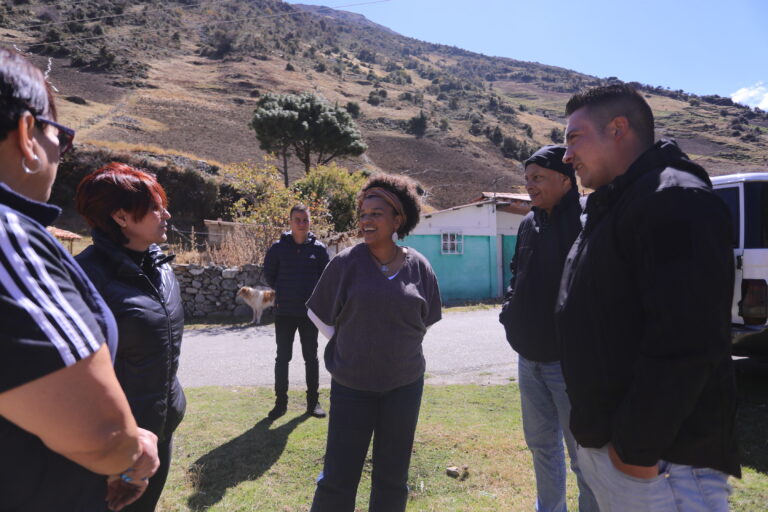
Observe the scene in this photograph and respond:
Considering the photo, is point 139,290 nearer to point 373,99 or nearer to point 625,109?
point 625,109

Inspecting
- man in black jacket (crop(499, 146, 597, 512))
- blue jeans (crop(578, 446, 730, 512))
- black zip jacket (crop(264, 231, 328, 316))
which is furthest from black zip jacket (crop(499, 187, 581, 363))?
black zip jacket (crop(264, 231, 328, 316))

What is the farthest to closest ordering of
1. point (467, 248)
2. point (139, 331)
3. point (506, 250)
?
1. point (506, 250)
2. point (467, 248)
3. point (139, 331)

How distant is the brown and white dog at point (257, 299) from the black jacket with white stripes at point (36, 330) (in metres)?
10.2

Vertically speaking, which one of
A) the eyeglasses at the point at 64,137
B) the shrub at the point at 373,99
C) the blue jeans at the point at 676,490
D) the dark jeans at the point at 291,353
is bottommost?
the dark jeans at the point at 291,353

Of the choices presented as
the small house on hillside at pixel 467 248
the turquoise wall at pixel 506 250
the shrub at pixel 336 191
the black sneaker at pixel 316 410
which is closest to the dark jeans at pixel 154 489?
the black sneaker at pixel 316 410

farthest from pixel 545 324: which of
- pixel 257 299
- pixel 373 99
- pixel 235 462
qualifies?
pixel 373 99

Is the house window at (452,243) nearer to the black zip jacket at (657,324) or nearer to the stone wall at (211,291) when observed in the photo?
the stone wall at (211,291)

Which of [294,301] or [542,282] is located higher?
[542,282]

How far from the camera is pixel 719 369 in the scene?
1372mm

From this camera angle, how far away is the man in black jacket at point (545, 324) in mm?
2611

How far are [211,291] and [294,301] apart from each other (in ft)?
26.4

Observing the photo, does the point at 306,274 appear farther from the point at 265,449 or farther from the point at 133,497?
the point at 133,497

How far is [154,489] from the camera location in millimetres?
2176

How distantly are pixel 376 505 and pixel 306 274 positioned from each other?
272 cm
